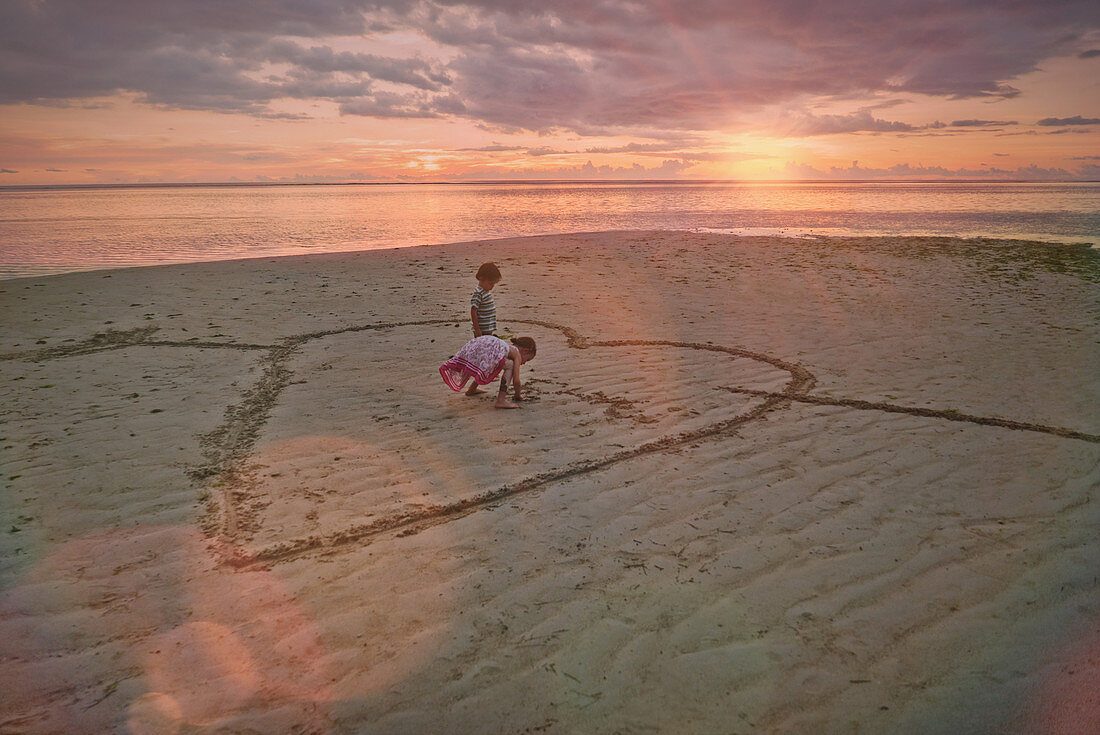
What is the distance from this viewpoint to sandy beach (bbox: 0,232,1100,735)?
9.04 ft

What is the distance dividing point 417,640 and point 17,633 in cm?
202

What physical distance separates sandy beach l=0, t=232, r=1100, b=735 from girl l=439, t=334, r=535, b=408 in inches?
10.5

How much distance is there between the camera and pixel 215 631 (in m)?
3.16

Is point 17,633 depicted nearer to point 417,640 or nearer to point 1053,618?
point 417,640

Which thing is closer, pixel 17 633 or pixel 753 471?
pixel 17 633

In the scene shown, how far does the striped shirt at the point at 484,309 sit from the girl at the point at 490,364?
0.13m

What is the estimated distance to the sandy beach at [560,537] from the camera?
9.04ft

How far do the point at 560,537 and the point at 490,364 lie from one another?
269 cm

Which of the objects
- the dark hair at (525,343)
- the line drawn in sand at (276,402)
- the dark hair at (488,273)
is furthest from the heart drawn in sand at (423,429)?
the dark hair at (488,273)

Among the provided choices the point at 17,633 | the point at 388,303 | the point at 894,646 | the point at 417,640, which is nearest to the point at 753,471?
the point at 894,646

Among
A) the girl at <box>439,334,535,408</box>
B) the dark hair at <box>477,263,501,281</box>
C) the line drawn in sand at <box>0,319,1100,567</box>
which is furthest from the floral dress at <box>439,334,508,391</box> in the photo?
the line drawn in sand at <box>0,319,1100,567</box>

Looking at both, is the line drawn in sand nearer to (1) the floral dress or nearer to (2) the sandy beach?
(2) the sandy beach

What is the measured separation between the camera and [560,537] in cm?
398

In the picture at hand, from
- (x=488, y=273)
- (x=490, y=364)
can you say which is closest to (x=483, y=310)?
(x=488, y=273)
